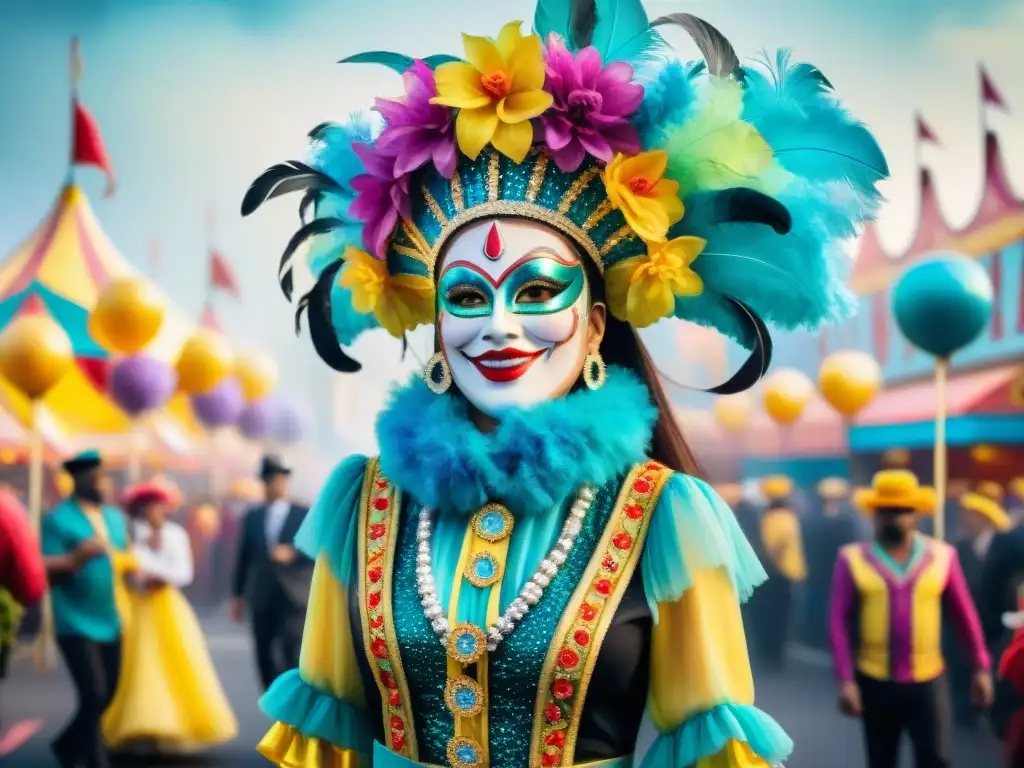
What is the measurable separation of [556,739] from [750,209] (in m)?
0.81

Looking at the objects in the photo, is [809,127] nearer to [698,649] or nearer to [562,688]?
[698,649]

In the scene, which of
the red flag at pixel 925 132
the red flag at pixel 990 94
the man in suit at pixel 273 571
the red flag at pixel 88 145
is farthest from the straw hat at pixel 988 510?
the red flag at pixel 88 145

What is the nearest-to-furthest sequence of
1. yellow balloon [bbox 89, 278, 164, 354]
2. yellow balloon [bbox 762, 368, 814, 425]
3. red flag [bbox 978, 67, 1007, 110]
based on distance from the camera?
yellow balloon [bbox 89, 278, 164, 354]
red flag [bbox 978, 67, 1007, 110]
yellow balloon [bbox 762, 368, 814, 425]

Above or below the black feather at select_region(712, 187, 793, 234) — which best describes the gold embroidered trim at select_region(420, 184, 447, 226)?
above

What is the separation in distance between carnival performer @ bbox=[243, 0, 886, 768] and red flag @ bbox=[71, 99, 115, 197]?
16.5 feet

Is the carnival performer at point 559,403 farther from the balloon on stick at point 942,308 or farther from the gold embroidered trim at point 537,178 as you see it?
the balloon on stick at point 942,308

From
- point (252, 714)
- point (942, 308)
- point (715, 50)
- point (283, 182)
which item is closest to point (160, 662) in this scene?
point (252, 714)

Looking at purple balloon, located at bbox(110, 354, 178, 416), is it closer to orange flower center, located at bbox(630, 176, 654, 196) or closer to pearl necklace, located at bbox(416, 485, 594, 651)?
pearl necklace, located at bbox(416, 485, 594, 651)

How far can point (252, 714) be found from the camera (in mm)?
6047

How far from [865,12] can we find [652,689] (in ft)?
17.3

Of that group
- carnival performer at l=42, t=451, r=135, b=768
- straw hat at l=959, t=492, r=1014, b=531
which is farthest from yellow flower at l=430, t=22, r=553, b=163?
straw hat at l=959, t=492, r=1014, b=531

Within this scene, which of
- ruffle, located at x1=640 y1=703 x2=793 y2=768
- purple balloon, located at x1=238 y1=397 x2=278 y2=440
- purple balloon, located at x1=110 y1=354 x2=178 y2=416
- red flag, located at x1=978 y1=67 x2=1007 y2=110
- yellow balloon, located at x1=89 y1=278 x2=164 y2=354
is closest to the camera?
ruffle, located at x1=640 y1=703 x2=793 y2=768

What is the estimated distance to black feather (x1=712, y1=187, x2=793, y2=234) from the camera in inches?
67.9

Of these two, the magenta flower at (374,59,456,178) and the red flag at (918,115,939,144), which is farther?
the red flag at (918,115,939,144)
